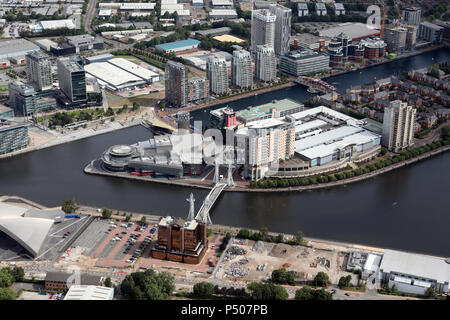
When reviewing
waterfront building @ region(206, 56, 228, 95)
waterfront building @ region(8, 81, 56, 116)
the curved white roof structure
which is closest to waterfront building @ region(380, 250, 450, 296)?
the curved white roof structure

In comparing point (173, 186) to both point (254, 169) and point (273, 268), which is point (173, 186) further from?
point (273, 268)

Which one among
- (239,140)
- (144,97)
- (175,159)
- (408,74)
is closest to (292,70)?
(408,74)

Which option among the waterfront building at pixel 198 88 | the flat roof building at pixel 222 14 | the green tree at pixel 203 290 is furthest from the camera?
the flat roof building at pixel 222 14

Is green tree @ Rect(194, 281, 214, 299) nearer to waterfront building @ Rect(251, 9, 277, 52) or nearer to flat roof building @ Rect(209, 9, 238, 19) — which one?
waterfront building @ Rect(251, 9, 277, 52)

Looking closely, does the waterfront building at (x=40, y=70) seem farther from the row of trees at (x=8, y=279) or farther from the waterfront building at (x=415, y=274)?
the waterfront building at (x=415, y=274)

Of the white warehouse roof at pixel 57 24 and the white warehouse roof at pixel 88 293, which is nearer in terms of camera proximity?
the white warehouse roof at pixel 88 293

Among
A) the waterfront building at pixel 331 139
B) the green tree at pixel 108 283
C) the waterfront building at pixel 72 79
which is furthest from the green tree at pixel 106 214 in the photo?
the waterfront building at pixel 72 79

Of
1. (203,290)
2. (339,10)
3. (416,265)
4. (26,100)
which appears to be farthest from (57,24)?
(416,265)

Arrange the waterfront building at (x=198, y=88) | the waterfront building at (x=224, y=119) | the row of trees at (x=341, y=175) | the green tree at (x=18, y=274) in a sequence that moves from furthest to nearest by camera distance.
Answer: the waterfront building at (x=198, y=88), the waterfront building at (x=224, y=119), the row of trees at (x=341, y=175), the green tree at (x=18, y=274)
